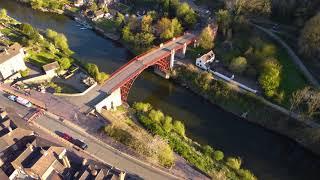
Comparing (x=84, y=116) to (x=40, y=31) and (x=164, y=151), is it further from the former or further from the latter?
(x=40, y=31)

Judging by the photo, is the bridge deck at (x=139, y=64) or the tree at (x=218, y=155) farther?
the bridge deck at (x=139, y=64)

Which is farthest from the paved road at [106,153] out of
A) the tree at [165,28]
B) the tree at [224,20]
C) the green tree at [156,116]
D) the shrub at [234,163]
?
the tree at [224,20]

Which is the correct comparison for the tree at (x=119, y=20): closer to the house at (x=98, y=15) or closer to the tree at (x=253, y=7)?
the house at (x=98, y=15)

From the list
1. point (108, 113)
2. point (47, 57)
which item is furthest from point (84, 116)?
point (47, 57)

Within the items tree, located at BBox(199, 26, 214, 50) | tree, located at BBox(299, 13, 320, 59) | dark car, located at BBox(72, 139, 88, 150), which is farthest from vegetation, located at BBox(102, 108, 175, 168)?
tree, located at BBox(299, 13, 320, 59)

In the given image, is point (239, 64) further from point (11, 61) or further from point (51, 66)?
point (11, 61)

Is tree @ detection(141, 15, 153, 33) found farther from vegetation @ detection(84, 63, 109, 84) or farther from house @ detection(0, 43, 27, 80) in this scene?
house @ detection(0, 43, 27, 80)

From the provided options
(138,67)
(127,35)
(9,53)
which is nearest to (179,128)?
(138,67)
